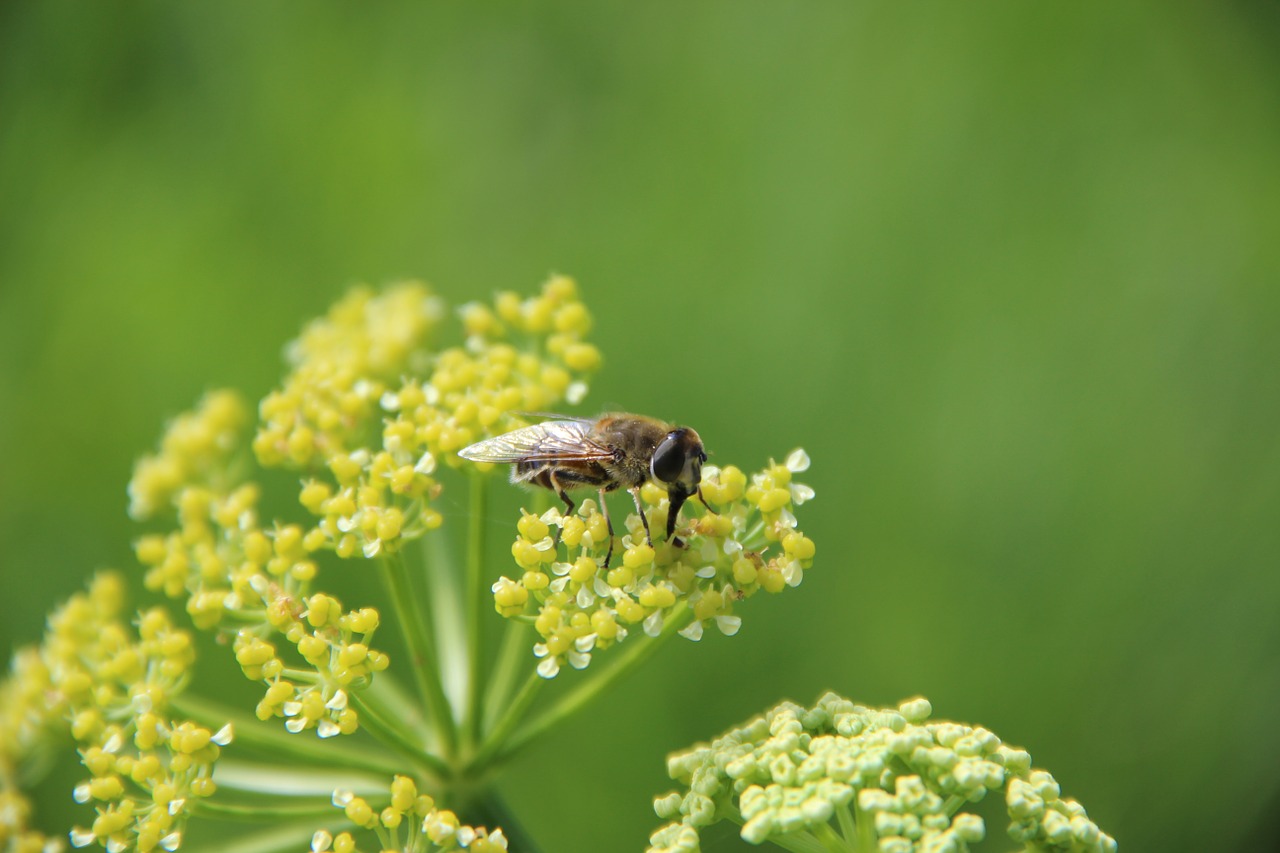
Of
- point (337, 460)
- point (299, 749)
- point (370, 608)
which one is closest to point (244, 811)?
point (299, 749)

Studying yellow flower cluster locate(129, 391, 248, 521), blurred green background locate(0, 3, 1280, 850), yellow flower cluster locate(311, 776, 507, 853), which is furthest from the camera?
blurred green background locate(0, 3, 1280, 850)

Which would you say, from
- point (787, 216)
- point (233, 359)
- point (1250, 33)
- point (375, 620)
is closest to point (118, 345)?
point (233, 359)

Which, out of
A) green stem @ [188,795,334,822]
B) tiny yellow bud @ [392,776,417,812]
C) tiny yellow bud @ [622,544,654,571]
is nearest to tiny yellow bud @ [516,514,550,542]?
tiny yellow bud @ [622,544,654,571]

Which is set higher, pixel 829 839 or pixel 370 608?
pixel 370 608

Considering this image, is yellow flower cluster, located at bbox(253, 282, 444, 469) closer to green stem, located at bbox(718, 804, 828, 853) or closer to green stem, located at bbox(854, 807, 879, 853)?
green stem, located at bbox(718, 804, 828, 853)

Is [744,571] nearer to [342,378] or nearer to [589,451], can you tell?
[589,451]

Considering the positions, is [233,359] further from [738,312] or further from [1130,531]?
[1130,531]

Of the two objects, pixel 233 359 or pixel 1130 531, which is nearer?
pixel 1130 531
